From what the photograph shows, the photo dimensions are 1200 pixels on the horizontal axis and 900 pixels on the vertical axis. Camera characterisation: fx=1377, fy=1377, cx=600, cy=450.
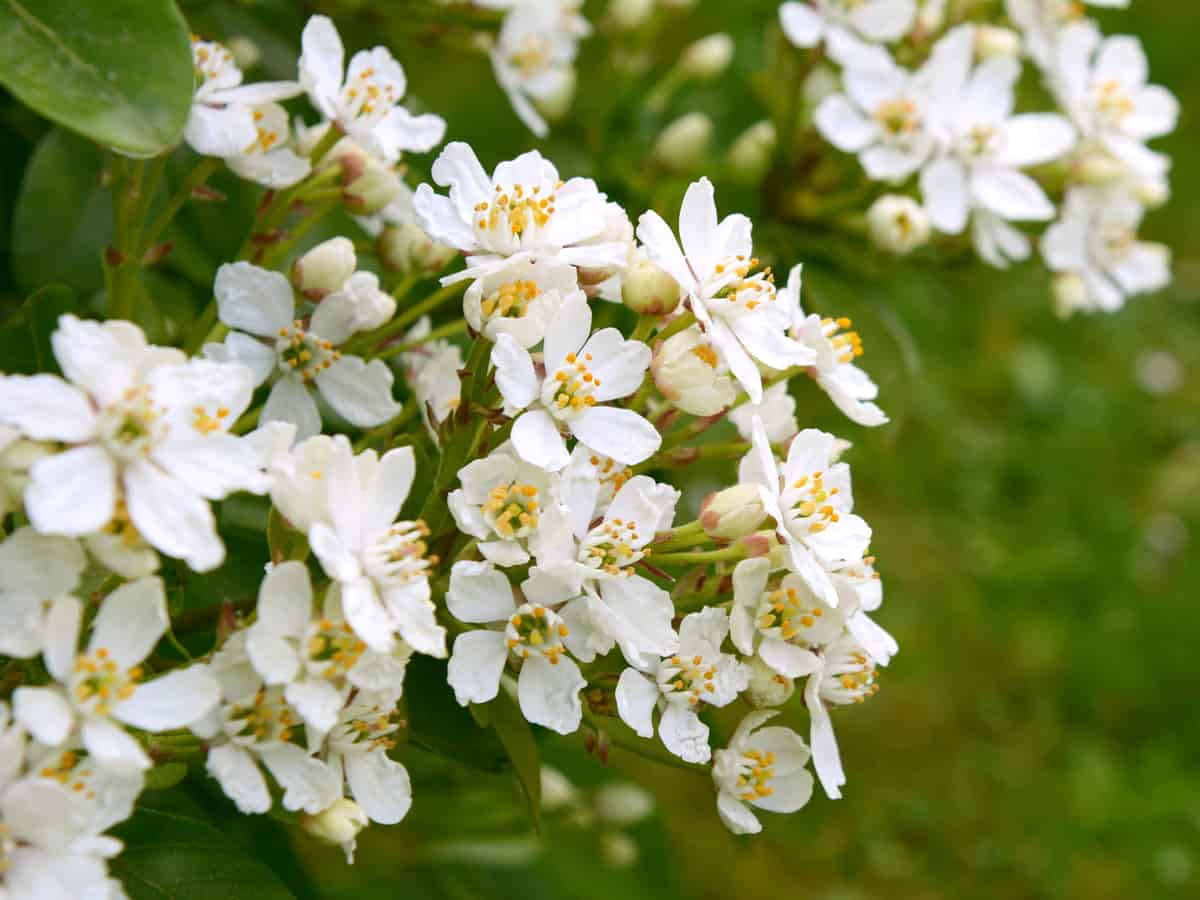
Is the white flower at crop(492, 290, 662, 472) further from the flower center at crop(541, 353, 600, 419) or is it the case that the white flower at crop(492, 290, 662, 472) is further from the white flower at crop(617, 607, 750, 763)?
the white flower at crop(617, 607, 750, 763)

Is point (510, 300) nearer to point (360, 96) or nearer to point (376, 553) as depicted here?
point (376, 553)

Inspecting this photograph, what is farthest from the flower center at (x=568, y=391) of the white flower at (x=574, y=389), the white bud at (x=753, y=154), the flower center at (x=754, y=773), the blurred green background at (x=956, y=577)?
the white bud at (x=753, y=154)

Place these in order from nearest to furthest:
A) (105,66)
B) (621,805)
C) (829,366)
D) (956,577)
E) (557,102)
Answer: (105,66)
(829,366)
(557,102)
(621,805)
(956,577)

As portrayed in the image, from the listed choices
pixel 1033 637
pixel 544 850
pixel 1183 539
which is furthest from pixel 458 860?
pixel 1183 539

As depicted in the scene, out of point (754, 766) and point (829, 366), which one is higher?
point (829, 366)

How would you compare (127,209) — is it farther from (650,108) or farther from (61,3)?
(650,108)

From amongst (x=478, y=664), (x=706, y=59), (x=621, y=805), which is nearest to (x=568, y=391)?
(x=478, y=664)

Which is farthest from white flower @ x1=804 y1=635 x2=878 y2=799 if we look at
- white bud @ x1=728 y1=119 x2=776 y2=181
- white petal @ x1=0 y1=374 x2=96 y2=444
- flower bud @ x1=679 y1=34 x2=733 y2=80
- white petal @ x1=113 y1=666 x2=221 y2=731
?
flower bud @ x1=679 y1=34 x2=733 y2=80
